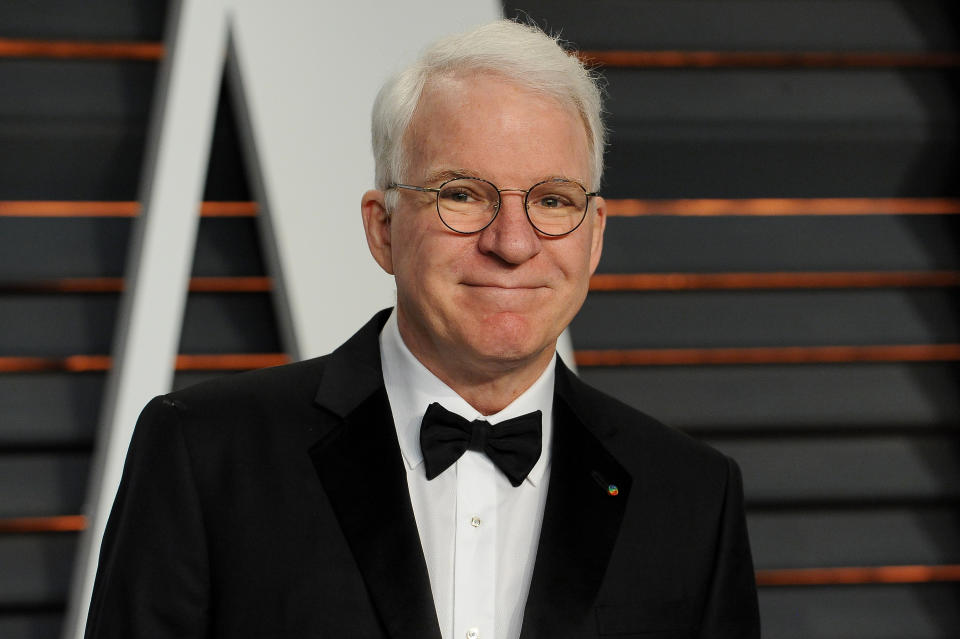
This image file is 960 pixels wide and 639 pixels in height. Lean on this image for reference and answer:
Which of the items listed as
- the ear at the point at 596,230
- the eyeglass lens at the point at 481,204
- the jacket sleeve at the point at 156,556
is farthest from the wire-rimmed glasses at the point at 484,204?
the jacket sleeve at the point at 156,556

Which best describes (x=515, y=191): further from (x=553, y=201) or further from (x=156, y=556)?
(x=156, y=556)

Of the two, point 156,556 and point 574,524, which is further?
point 574,524

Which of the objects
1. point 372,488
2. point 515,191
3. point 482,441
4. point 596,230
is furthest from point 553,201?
point 372,488

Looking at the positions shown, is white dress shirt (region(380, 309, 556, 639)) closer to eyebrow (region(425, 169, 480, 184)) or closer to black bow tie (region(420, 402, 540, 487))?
black bow tie (region(420, 402, 540, 487))

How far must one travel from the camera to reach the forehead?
1.50 m

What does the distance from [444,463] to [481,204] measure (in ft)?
1.16

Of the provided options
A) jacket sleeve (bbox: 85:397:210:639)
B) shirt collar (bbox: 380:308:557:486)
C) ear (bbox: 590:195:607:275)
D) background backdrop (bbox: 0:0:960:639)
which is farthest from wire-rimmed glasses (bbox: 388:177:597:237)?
background backdrop (bbox: 0:0:960:639)

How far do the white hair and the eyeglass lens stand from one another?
4.0 inches

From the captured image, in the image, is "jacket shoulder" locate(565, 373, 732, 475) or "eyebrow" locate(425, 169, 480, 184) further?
"jacket shoulder" locate(565, 373, 732, 475)

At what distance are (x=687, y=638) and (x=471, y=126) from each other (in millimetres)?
768

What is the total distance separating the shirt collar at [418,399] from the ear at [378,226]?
10 cm

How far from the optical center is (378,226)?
167 centimetres

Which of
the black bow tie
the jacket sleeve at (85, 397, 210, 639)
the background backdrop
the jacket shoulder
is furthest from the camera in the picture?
the background backdrop

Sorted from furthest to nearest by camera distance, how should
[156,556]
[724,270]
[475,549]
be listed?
[724,270] → [475,549] → [156,556]
